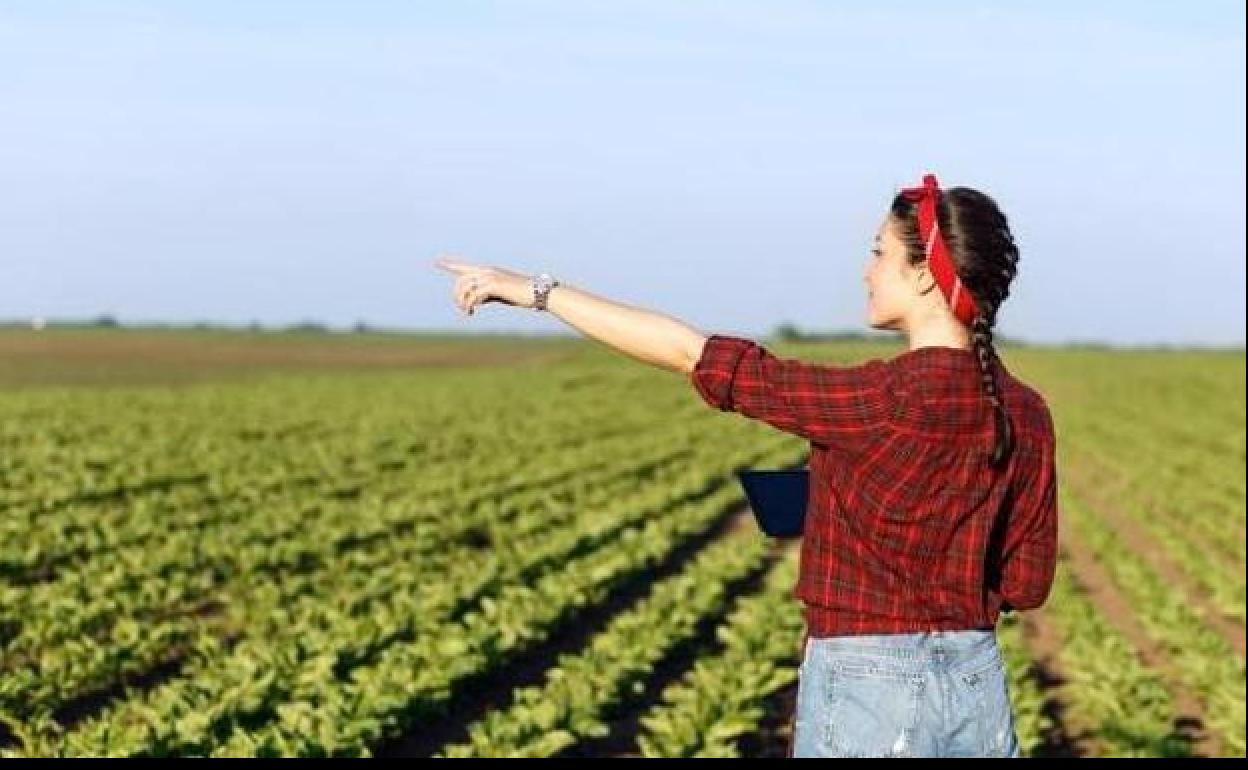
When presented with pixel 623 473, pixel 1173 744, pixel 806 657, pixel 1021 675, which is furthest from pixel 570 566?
pixel 806 657

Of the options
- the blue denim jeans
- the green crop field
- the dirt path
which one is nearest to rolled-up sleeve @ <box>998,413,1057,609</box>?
the blue denim jeans

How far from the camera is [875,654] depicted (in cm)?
287

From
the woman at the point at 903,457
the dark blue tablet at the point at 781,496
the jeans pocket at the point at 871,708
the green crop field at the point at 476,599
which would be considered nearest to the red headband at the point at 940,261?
the woman at the point at 903,457

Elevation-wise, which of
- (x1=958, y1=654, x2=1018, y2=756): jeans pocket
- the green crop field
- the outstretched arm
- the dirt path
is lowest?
the dirt path

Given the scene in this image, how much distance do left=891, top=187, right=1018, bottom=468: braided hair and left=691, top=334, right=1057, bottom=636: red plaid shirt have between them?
0.07 feet

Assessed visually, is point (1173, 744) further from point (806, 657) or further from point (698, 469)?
point (698, 469)

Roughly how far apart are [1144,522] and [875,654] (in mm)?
21199

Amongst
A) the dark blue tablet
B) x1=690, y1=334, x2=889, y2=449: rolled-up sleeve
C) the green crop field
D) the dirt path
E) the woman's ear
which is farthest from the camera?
the dirt path

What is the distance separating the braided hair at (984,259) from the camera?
112 inches

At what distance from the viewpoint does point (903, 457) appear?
281cm

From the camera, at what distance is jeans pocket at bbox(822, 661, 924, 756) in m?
2.87

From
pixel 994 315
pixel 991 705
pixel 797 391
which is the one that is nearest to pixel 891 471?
pixel 797 391

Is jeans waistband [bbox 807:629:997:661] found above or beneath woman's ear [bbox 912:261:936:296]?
beneath

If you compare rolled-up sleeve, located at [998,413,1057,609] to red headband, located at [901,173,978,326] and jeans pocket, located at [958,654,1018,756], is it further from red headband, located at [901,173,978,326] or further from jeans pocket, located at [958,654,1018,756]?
red headband, located at [901,173,978,326]
